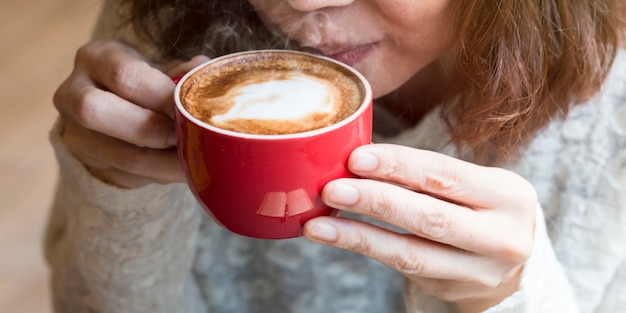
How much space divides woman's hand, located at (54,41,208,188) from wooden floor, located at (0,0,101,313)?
2.29ft

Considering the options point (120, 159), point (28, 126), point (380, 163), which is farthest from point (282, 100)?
point (28, 126)

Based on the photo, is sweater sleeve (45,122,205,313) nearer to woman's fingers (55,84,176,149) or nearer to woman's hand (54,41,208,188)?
woman's hand (54,41,208,188)

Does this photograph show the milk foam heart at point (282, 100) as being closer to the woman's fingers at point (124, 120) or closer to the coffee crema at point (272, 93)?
the coffee crema at point (272, 93)

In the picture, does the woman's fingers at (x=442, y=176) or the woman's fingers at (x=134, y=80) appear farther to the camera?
the woman's fingers at (x=134, y=80)

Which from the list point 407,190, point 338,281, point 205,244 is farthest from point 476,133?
point 205,244

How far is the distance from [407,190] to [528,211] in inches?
6.8

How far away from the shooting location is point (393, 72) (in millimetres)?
938

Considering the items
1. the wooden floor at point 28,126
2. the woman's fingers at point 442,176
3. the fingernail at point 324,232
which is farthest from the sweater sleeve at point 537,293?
the wooden floor at point 28,126

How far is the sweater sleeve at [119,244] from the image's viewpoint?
3.26 ft

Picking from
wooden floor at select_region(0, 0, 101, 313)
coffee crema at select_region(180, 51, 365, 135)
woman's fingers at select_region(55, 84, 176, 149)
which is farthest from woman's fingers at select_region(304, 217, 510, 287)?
wooden floor at select_region(0, 0, 101, 313)

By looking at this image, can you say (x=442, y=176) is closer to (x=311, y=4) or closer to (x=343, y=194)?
(x=343, y=194)

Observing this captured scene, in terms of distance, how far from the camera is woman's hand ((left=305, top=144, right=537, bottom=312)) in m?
0.69

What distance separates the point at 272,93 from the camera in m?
0.76

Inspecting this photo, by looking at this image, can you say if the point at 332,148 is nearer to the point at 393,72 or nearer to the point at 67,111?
the point at 393,72
